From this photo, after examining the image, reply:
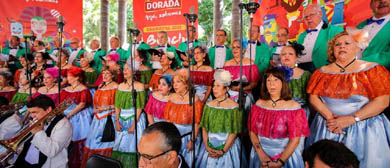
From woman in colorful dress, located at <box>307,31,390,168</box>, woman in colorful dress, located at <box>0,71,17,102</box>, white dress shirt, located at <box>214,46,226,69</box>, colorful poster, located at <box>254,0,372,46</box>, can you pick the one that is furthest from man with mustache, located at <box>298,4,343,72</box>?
woman in colorful dress, located at <box>0,71,17,102</box>

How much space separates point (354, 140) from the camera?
7.43ft

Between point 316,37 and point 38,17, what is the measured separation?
27.5ft

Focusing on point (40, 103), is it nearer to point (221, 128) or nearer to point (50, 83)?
point (50, 83)

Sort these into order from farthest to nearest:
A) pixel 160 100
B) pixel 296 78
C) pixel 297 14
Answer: pixel 297 14, pixel 160 100, pixel 296 78

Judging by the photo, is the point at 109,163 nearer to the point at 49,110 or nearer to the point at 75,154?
the point at 49,110

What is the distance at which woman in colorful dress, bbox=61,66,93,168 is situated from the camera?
158 inches

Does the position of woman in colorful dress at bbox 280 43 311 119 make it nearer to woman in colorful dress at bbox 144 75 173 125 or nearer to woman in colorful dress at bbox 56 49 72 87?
woman in colorful dress at bbox 144 75 173 125

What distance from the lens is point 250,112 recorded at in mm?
2184

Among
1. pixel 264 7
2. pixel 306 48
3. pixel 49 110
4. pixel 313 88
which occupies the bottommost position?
pixel 49 110

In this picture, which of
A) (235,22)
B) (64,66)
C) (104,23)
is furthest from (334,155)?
(104,23)

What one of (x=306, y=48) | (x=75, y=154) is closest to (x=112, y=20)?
(x=75, y=154)

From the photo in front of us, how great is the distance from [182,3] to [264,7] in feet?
9.02

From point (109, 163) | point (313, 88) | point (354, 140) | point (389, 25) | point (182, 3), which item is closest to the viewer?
point (109, 163)

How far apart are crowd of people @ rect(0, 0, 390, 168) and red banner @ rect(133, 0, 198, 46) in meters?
3.35
